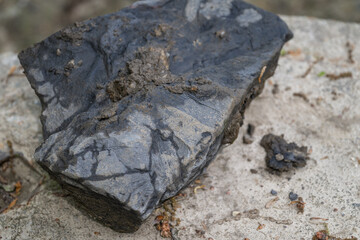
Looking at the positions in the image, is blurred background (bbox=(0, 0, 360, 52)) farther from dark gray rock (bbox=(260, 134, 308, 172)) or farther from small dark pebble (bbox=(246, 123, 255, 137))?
dark gray rock (bbox=(260, 134, 308, 172))

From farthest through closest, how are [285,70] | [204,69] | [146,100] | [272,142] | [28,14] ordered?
[28,14] → [285,70] → [272,142] → [204,69] → [146,100]

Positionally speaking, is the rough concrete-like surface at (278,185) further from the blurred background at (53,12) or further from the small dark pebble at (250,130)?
the blurred background at (53,12)

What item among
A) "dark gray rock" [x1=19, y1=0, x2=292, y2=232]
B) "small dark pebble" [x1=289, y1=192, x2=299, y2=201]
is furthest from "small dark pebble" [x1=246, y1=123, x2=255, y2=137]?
"small dark pebble" [x1=289, y1=192, x2=299, y2=201]

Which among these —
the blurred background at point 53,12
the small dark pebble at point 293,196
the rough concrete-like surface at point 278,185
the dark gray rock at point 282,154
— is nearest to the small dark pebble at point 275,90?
the rough concrete-like surface at point 278,185

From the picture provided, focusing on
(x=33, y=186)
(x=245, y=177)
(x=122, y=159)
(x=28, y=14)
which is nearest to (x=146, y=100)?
(x=122, y=159)

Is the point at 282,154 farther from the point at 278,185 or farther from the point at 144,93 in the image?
the point at 144,93

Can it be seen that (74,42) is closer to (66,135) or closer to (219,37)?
(66,135)
